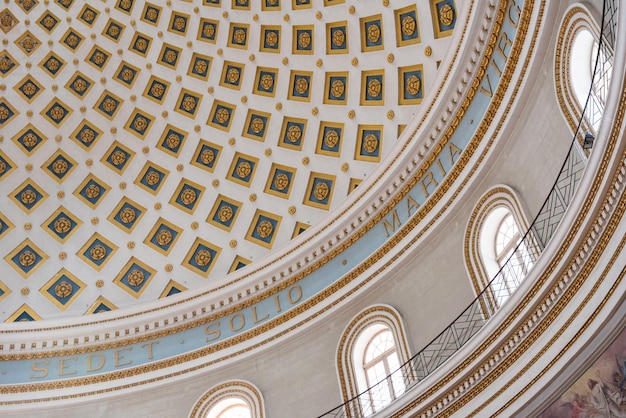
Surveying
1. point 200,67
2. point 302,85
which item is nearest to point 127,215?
point 200,67

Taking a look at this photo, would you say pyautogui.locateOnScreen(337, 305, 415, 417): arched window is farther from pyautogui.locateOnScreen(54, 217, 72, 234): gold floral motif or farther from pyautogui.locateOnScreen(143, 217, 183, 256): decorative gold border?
pyautogui.locateOnScreen(54, 217, 72, 234): gold floral motif

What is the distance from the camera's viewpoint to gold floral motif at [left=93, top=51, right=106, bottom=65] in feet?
82.0

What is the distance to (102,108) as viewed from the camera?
2483 centimetres

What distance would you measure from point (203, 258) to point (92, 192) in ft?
13.6

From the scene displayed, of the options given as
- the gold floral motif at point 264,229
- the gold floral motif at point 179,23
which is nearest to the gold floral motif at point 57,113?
the gold floral motif at point 179,23

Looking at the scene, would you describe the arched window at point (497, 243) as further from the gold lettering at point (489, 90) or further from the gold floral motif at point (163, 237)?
the gold floral motif at point (163, 237)

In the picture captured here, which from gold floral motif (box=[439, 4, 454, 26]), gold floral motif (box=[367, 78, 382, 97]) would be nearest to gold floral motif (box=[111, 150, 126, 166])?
gold floral motif (box=[367, 78, 382, 97])

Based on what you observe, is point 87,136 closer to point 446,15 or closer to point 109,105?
point 109,105

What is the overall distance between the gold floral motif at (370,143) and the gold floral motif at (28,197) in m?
9.82

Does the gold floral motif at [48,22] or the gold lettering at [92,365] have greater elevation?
the gold floral motif at [48,22]

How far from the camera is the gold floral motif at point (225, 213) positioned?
23.1m

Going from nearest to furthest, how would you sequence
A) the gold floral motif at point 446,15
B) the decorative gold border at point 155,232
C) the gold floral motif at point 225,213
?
the gold floral motif at point 446,15, the gold floral motif at point 225,213, the decorative gold border at point 155,232

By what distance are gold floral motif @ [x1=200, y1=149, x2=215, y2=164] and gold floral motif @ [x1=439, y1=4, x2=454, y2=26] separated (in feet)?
25.0

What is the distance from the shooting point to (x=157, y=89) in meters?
24.6
